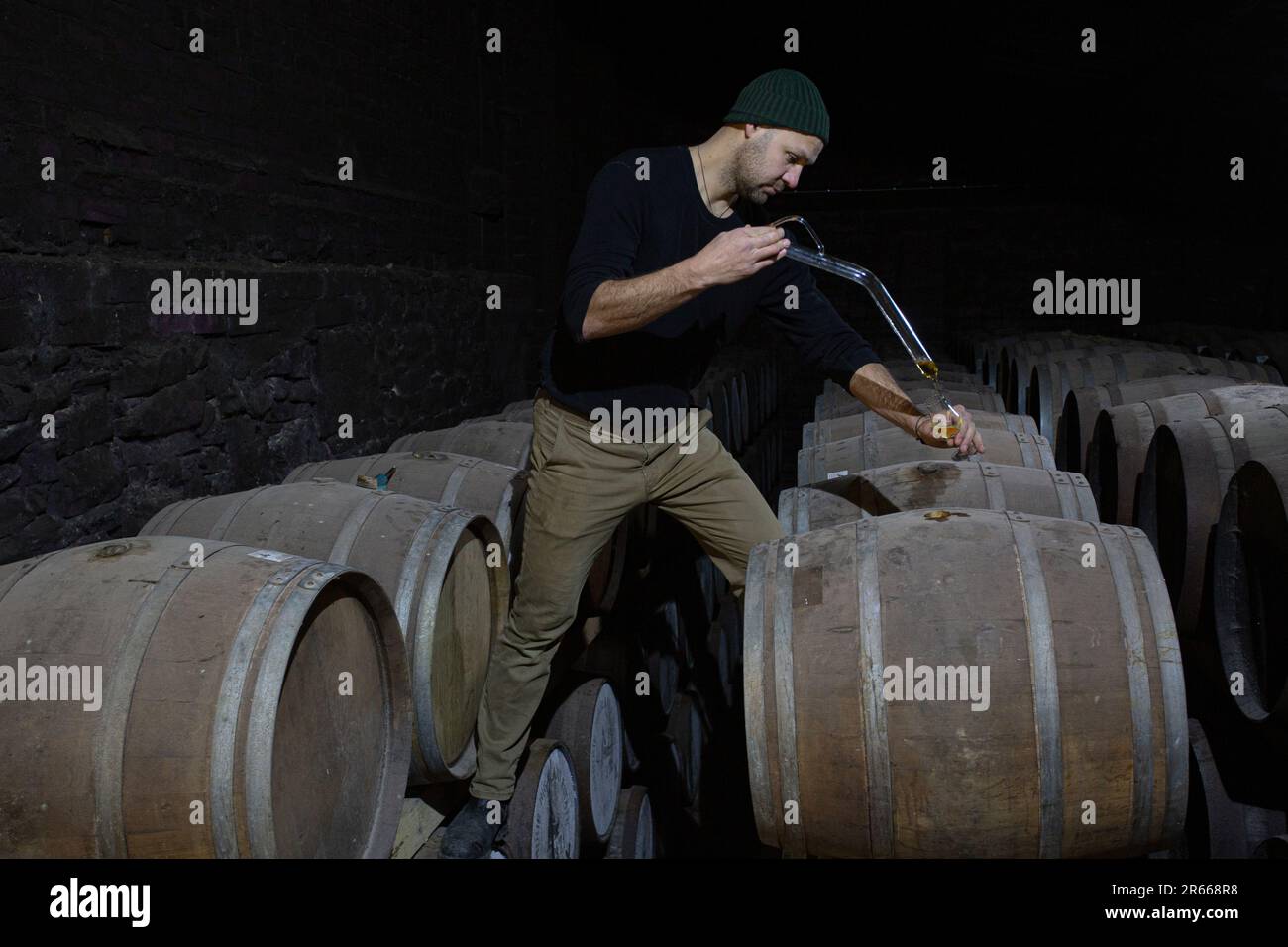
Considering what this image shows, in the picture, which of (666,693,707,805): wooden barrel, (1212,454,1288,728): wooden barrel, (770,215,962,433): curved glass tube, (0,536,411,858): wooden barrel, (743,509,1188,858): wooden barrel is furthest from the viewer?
(666,693,707,805): wooden barrel

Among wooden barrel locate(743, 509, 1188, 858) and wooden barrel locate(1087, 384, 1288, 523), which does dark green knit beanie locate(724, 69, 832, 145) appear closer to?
wooden barrel locate(743, 509, 1188, 858)

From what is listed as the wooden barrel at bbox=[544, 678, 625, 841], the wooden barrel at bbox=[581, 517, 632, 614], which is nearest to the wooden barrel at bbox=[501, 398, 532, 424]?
the wooden barrel at bbox=[581, 517, 632, 614]

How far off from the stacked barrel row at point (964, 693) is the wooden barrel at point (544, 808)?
0.98 metres

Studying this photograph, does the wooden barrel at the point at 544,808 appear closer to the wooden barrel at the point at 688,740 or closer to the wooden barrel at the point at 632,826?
the wooden barrel at the point at 632,826

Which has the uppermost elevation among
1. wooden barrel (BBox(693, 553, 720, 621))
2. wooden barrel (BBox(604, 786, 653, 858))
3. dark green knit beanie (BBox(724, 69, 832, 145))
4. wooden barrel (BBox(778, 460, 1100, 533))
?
dark green knit beanie (BBox(724, 69, 832, 145))

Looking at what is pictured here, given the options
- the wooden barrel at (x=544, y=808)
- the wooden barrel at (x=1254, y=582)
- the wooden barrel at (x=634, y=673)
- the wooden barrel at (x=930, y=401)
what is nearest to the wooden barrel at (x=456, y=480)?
the wooden barrel at (x=544, y=808)

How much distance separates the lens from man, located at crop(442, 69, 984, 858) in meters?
2.42

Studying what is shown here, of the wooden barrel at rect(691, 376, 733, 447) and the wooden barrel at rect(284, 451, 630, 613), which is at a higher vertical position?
the wooden barrel at rect(691, 376, 733, 447)

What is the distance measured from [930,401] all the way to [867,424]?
856 mm

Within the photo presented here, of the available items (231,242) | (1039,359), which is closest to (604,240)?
(231,242)

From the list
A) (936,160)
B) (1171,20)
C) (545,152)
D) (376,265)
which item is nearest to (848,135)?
(936,160)

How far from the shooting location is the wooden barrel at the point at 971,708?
1.96 metres

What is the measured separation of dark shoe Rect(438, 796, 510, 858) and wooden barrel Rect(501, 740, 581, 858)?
0.05 metres

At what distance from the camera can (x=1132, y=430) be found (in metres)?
3.44
